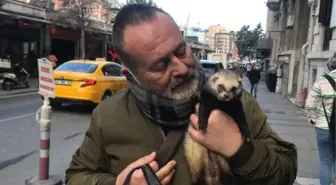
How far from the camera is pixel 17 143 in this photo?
299 inches

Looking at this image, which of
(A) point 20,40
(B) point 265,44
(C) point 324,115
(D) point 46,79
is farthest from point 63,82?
(B) point 265,44

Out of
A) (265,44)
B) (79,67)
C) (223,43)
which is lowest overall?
(79,67)

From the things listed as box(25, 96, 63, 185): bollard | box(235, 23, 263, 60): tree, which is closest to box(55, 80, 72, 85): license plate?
box(25, 96, 63, 185): bollard

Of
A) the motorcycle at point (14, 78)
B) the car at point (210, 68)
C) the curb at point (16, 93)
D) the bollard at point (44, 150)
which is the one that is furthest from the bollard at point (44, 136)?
the motorcycle at point (14, 78)

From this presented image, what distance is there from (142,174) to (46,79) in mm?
4239

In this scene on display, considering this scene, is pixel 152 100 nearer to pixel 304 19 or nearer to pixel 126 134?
pixel 126 134

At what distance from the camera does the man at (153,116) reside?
1567mm

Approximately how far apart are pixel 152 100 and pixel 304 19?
1849cm

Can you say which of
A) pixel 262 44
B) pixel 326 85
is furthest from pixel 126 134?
pixel 262 44

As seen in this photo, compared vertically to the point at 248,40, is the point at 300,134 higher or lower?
lower

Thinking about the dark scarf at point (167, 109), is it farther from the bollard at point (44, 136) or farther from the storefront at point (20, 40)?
the storefront at point (20, 40)

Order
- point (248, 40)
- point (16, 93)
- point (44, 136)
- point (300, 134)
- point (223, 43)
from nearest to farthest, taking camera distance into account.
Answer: point (44, 136)
point (300, 134)
point (16, 93)
point (248, 40)
point (223, 43)

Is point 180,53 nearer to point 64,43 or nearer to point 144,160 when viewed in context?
point 144,160

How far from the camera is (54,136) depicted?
8383 millimetres
